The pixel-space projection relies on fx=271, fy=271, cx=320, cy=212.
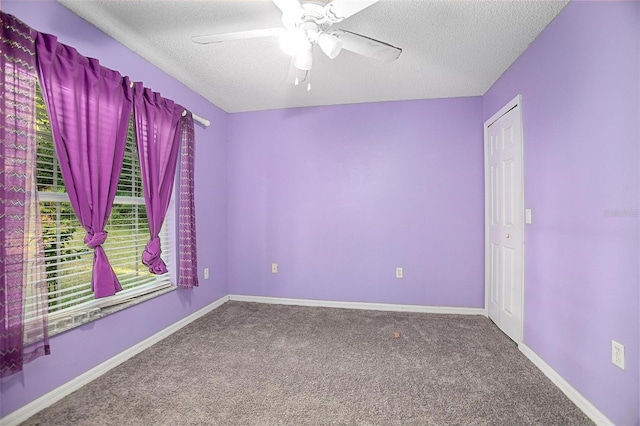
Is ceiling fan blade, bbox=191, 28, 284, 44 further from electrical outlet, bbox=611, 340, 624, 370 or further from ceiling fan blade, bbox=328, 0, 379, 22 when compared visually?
electrical outlet, bbox=611, 340, 624, 370

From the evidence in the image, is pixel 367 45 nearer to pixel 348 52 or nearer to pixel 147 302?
pixel 348 52

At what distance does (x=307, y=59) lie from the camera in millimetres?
1508

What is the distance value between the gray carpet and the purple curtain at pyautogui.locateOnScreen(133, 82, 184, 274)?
0.79m

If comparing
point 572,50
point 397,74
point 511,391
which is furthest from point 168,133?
point 511,391

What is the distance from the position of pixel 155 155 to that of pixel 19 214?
0.99 metres

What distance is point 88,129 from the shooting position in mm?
1691

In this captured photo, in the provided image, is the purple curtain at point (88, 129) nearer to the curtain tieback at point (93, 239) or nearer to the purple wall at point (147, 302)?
the curtain tieback at point (93, 239)

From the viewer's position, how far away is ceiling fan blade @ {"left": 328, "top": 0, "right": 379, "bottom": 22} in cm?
121

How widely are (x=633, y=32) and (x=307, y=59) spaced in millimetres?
1543

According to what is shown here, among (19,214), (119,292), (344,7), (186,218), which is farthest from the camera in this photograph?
(186,218)

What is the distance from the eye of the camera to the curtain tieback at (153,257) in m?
2.16

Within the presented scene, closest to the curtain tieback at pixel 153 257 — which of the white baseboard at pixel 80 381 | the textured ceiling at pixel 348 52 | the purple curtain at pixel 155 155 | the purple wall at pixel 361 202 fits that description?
the purple curtain at pixel 155 155

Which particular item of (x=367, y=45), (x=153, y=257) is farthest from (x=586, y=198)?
(x=153, y=257)

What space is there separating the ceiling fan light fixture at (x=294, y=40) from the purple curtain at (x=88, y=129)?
129cm
